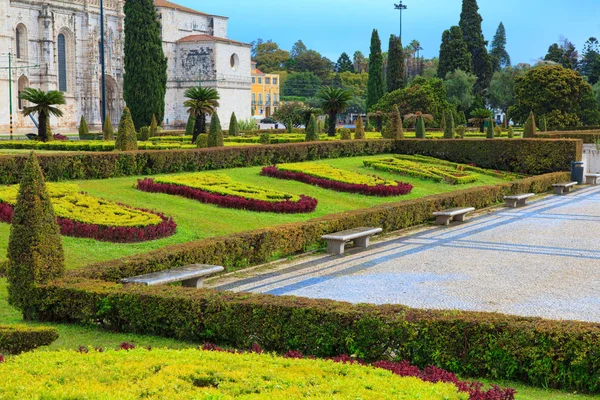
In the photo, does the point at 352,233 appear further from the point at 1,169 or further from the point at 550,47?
the point at 550,47

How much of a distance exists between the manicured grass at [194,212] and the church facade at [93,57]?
30565mm

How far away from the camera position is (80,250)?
10.7 metres

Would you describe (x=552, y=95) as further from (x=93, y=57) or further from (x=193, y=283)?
(x=193, y=283)

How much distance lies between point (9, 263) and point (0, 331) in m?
1.55

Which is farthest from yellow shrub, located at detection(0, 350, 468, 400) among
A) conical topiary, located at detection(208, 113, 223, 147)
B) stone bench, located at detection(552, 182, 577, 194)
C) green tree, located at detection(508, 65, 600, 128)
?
green tree, located at detection(508, 65, 600, 128)

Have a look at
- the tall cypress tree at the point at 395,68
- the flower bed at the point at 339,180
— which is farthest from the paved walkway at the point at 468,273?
the tall cypress tree at the point at 395,68

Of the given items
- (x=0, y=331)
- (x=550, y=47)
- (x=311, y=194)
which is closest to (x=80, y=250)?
(x=0, y=331)

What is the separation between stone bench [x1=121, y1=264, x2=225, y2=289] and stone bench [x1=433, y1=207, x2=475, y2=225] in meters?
7.37

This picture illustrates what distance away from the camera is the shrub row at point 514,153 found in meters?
25.2

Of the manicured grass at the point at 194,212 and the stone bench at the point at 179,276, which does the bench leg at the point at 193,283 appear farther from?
the manicured grass at the point at 194,212

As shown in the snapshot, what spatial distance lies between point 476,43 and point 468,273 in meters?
64.3

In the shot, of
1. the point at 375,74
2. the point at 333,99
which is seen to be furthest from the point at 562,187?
the point at 375,74

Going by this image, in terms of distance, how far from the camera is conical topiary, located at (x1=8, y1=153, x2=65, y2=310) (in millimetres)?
7773

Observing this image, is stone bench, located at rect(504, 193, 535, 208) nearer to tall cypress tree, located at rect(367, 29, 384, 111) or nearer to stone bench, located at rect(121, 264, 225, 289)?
stone bench, located at rect(121, 264, 225, 289)
